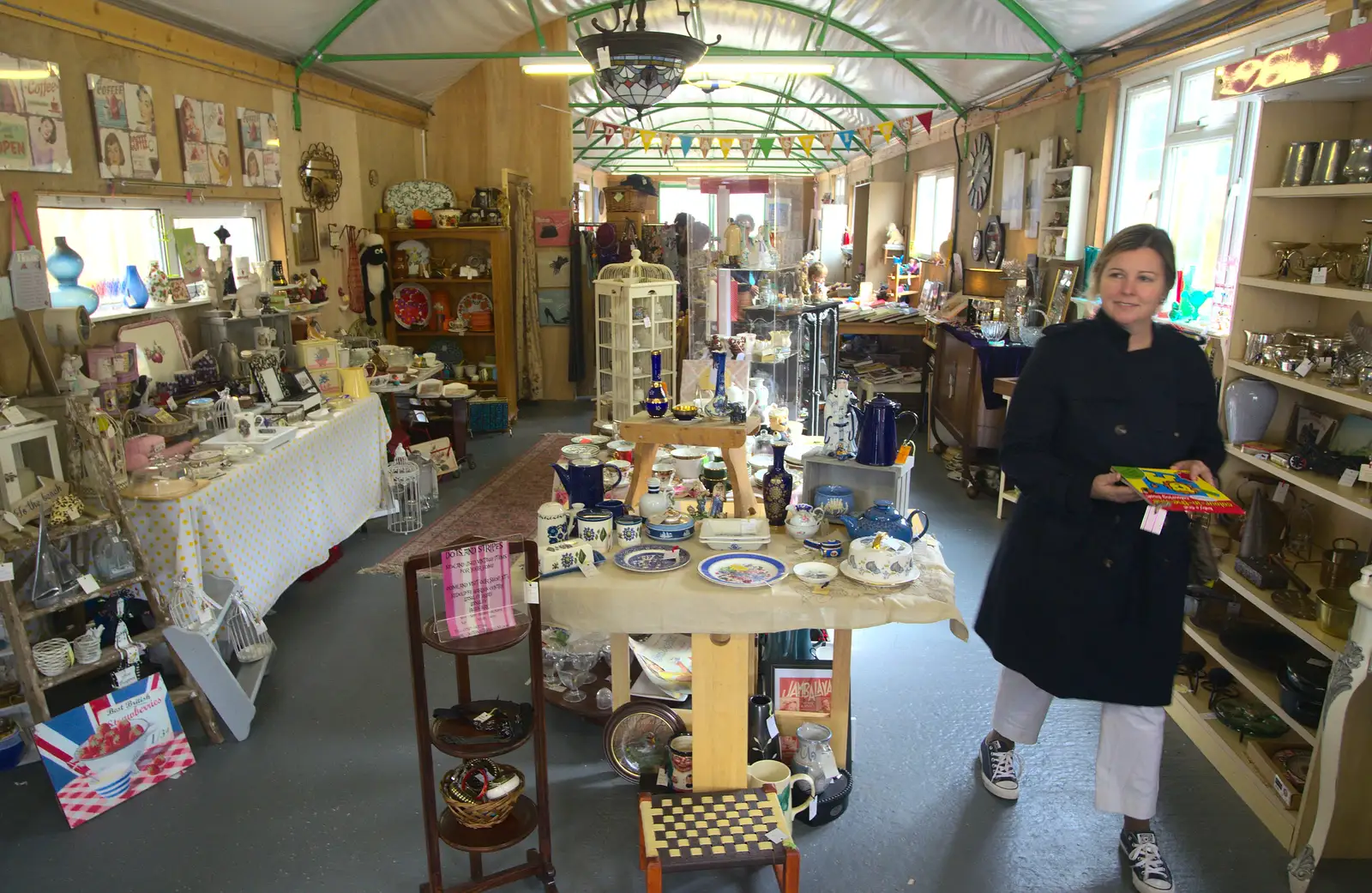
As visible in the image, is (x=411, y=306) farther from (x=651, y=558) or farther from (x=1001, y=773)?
(x=1001, y=773)

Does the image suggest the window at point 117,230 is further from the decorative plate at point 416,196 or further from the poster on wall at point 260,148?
the decorative plate at point 416,196

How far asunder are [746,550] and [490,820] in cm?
106

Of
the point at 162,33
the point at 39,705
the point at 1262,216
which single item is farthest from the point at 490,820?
the point at 162,33

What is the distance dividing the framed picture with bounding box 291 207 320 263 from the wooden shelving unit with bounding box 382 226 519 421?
1303 millimetres

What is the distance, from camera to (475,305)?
27.1ft

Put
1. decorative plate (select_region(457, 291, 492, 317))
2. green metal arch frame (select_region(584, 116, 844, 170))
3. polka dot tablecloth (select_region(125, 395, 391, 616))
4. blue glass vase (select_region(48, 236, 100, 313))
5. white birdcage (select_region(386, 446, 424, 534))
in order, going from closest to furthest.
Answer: polka dot tablecloth (select_region(125, 395, 391, 616)) → blue glass vase (select_region(48, 236, 100, 313)) → white birdcage (select_region(386, 446, 424, 534)) → decorative plate (select_region(457, 291, 492, 317)) → green metal arch frame (select_region(584, 116, 844, 170))

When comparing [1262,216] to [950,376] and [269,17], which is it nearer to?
[950,376]

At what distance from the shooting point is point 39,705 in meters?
2.88

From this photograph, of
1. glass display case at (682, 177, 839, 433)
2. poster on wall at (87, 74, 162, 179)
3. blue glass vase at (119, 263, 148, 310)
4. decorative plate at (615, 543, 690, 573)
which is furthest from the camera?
glass display case at (682, 177, 839, 433)

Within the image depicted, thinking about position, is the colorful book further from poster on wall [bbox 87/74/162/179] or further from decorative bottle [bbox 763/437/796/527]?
poster on wall [bbox 87/74/162/179]

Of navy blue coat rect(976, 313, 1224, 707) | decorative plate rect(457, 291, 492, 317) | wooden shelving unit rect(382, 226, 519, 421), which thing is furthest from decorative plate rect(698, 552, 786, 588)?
decorative plate rect(457, 291, 492, 317)

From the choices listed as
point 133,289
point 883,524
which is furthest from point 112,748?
point 883,524

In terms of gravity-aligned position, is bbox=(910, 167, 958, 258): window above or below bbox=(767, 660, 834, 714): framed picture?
above

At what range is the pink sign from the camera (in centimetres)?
214
